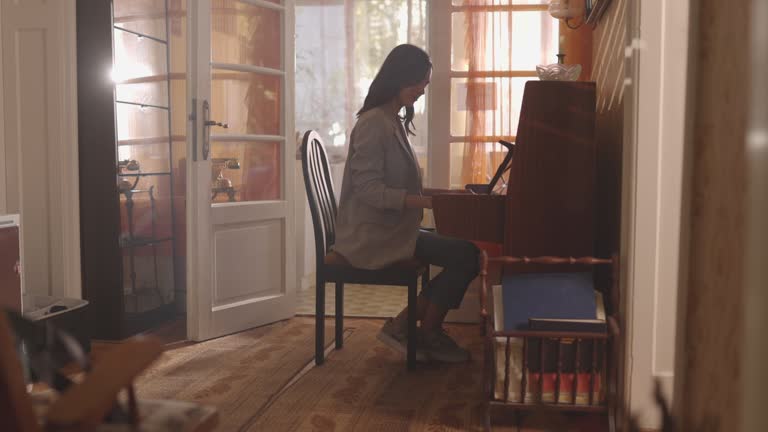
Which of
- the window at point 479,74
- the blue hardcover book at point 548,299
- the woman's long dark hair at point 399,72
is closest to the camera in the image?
the blue hardcover book at point 548,299

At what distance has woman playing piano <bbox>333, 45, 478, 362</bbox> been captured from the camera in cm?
310

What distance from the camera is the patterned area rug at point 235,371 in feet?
8.78

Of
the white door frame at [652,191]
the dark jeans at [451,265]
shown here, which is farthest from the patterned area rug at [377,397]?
the white door frame at [652,191]

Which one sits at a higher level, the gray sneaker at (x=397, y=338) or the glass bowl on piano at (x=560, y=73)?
the glass bowl on piano at (x=560, y=73)

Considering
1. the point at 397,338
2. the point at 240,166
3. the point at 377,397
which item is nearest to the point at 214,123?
the point at 240,166

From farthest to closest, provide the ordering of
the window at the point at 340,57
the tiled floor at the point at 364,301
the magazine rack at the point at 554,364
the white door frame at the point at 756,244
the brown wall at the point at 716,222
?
the window at the point at 340,57
the tiled floor at the point at 364,301
the magazine rack at the point at 554,364
the brown wall at the point at 716,222
the white door frame at the point at 756,244

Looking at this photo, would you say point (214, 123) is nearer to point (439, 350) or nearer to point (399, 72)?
point (399, 72)

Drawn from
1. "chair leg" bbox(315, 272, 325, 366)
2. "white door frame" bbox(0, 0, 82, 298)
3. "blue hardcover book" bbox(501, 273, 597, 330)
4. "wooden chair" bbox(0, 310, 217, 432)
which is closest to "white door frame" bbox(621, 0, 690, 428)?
"blue hardcover book" bbox(501, 273, 597, 330)

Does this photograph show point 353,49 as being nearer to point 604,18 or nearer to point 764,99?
point 604,18

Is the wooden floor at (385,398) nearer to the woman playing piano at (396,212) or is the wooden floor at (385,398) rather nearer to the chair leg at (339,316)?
the chair leg at (339,316)

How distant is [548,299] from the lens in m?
2.45

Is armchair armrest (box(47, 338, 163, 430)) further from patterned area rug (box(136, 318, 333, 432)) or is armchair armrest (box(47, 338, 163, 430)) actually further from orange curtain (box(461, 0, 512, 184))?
orange curtain (box(461, 0, 512, 184))

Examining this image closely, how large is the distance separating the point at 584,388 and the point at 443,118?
217 centimetres

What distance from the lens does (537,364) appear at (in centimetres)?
241
